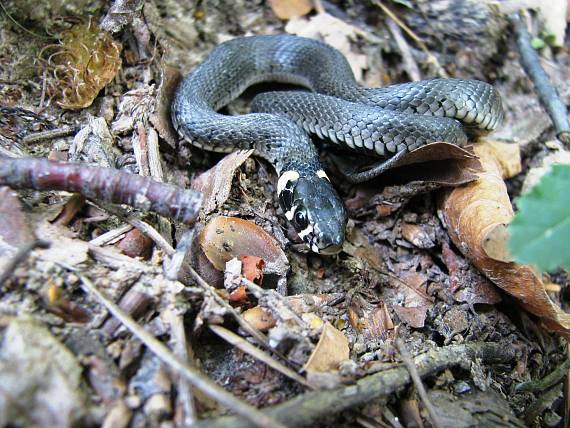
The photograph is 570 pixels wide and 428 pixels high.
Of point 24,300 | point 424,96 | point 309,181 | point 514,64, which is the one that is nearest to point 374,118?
point 424,96

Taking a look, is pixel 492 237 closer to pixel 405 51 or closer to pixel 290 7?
pixel 405 51

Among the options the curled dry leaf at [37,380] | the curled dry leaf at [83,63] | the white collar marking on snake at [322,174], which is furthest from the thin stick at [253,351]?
the curled dry leaf at [83,63]

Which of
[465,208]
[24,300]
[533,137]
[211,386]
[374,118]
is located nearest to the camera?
[211,386]

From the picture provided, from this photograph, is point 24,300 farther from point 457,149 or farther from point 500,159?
point 500,159

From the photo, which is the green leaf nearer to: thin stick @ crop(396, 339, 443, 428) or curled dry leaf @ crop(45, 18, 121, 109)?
thin stick @ crop(396, 339, 443, 428)

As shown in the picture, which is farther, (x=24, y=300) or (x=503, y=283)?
(x=503, y=283)

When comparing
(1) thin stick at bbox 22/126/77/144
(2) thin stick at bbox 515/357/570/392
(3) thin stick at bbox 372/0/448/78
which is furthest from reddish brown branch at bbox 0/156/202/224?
(3) thin stick at bbox 372/0/448/78

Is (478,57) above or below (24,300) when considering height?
above
